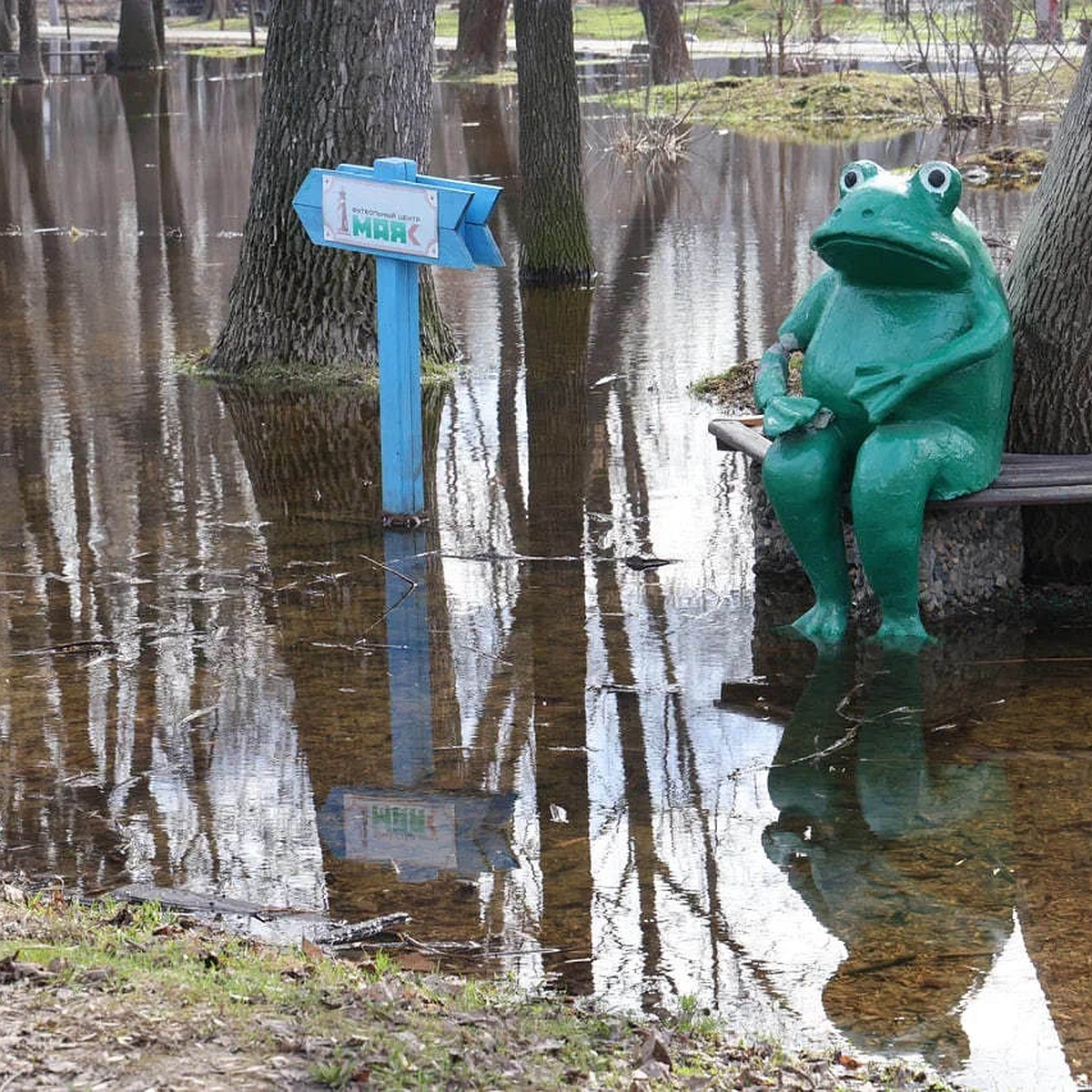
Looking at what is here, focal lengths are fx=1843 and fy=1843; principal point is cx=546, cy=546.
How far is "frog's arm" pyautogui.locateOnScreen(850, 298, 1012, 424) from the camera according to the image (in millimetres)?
6027

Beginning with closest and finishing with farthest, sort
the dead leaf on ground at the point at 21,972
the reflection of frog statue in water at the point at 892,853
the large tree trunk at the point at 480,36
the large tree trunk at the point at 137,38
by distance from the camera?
the dead leaf on ground at the point at 21,972 → the reflection of frog statue in water at the point at 892,853 → the large tree trunk at the point at 480,36 → the large tree trunk at the point at 137,38

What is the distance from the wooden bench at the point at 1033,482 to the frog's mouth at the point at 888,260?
2.36 feet

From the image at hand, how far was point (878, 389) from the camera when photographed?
610 cm

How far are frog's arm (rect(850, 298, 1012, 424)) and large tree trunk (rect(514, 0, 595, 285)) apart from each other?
7.54 m

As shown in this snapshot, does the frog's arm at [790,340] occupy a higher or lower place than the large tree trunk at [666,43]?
lower

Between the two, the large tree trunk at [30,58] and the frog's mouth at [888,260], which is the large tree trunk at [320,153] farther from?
the large tree trunk at [30,58]

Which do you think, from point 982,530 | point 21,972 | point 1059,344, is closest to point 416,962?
point 21,972

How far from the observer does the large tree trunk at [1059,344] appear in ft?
22.0

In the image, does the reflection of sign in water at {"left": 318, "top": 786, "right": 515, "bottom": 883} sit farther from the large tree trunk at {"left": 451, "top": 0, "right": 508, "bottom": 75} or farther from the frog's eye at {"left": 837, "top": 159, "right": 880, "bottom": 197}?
the large tree trunk at {"left": 451, "top": 0, "right": 508, "bottom": 75}

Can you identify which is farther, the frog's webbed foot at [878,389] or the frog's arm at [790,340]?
the frog's arm at [790,340]

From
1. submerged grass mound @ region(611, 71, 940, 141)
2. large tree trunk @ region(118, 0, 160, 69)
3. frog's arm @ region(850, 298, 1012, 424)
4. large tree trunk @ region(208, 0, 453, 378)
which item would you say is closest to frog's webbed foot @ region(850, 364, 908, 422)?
frog's arm @ region(850, 298, 1012, 424)

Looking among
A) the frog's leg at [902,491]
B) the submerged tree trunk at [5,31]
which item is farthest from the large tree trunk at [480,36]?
the frog's leg at [902,491]

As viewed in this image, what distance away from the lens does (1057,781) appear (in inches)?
200

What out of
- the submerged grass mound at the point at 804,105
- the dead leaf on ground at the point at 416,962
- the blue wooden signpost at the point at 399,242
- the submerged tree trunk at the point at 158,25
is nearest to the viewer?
the dead leaf on ground at the point at 416,962
